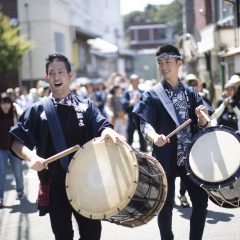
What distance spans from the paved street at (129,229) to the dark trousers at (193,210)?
3.63 feet

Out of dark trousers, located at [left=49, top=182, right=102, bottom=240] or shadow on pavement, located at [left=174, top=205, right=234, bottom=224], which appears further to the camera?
shadow on pavement, located at [left=174, top=205, right=234, bottom=224]

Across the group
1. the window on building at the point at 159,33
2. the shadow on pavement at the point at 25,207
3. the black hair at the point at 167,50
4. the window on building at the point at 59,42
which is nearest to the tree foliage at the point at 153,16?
the window on building at the point at 159,33

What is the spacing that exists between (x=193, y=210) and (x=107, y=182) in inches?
43.9

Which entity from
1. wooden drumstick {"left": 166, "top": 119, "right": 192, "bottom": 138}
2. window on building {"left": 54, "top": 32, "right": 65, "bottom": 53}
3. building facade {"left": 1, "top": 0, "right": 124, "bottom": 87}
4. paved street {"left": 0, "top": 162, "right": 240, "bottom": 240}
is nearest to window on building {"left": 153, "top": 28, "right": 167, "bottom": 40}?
building facade {"left": 1, "top": 0, "right": 124, "bottom": 87}

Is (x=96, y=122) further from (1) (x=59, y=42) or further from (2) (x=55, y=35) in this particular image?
(1) (x=59, y=42)

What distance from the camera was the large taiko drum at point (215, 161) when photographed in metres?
4.05

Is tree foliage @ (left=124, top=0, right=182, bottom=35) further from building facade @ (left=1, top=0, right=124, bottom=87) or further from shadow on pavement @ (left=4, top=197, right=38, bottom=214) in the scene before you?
shadow on pavement @ (left=4, top=197, right=38, bottom=214)

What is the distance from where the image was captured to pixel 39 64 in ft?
92.7

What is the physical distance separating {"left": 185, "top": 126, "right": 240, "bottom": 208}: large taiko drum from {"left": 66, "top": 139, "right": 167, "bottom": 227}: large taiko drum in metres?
0.58

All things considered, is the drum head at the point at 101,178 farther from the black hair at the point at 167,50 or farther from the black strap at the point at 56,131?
the black hair at the point at 167,50

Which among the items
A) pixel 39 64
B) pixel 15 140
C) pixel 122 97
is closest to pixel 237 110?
pixel 15 140

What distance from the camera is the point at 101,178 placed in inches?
138

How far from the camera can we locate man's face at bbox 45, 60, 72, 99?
12.2 feet

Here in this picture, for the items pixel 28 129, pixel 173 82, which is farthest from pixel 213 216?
pixel 28 129
